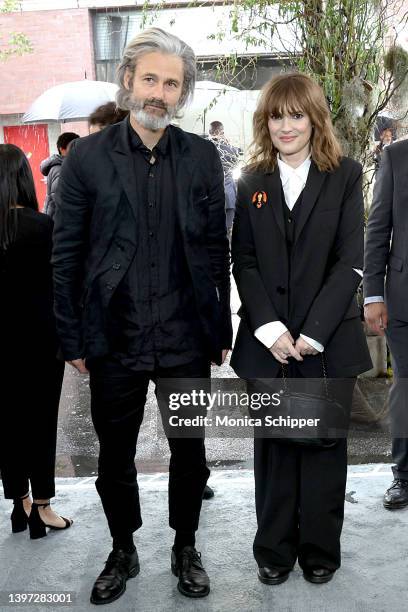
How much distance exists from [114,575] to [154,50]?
1976 mm

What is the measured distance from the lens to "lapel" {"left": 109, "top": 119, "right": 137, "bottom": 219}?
110 inches

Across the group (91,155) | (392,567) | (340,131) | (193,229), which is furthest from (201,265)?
(340,131)

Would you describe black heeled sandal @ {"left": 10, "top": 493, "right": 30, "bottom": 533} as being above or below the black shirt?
below

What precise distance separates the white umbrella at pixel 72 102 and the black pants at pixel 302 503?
5867mm

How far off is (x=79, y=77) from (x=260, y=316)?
1464 cm

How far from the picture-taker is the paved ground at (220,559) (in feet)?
9.48

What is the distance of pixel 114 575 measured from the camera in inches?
118

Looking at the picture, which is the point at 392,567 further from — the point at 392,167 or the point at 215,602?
the point at 392,167

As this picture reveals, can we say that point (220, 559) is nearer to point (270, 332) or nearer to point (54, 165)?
point (270, 332)

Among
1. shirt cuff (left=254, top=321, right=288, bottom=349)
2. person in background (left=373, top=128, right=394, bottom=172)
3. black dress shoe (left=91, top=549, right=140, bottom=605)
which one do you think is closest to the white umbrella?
person in background (left=373, top=128, right=394, bottom=172)

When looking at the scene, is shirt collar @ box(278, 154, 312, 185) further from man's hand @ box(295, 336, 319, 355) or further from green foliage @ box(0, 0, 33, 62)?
green foliage @ box(0, 0, 33, 62)

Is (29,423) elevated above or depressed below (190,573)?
above

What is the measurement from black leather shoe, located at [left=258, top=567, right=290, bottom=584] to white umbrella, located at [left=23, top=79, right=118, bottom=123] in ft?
19.8

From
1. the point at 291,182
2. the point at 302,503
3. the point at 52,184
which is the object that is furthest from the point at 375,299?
the point at 52,184
